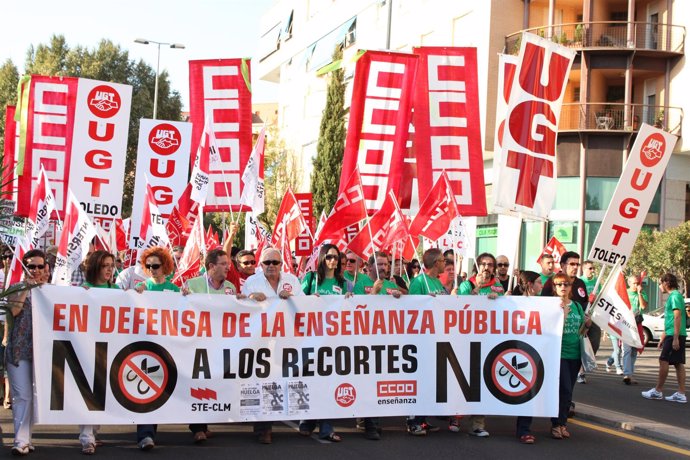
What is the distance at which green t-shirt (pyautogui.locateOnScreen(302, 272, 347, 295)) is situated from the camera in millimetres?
9898

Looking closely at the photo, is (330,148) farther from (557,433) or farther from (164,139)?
(557,433)

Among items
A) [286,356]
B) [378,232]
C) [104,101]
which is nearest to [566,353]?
[286,356]

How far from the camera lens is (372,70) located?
15242 mm

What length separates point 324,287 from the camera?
32.5 feet

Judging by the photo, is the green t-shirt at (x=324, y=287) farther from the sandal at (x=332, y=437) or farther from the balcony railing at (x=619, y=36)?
the balcony railing at (x=619, y=36)

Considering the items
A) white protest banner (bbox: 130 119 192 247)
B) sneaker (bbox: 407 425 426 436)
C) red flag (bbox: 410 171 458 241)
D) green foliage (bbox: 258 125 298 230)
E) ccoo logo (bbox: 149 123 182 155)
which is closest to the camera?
sneaker (bbox: 407 425 426 436)

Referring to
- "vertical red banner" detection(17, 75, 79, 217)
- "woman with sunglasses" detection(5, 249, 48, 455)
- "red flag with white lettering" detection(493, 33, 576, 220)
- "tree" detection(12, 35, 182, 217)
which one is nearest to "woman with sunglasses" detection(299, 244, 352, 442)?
"red flag with white lettering" detection(493, 33, 576, 220)

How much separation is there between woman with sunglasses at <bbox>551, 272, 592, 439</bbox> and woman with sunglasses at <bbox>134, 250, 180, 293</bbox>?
382cm

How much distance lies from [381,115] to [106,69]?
125ft

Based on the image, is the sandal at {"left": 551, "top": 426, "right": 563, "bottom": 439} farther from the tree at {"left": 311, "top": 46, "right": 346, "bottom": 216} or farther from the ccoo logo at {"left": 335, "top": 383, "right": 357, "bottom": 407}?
the tree at {"left": 311, "top": 46, "right": 346, "bottom": 216}

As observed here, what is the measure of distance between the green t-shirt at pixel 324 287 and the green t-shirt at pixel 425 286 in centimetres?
71

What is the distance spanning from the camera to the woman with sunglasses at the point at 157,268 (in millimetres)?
9234

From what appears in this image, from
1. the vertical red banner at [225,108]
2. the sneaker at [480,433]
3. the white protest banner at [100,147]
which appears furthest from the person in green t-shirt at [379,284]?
the white protest banner at [100,147]

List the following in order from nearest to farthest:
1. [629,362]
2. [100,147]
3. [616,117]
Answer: [100,147] < [629,362] < [616,117]
